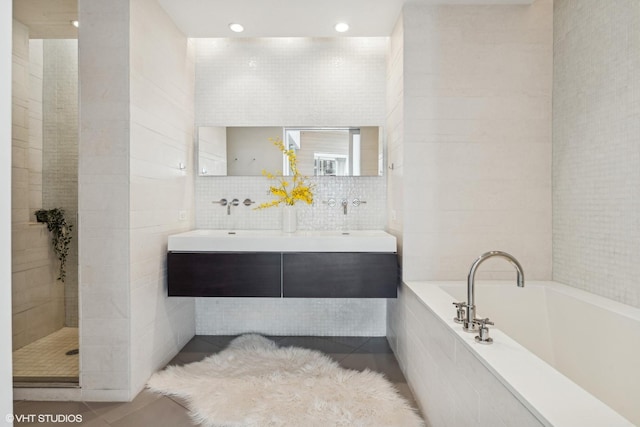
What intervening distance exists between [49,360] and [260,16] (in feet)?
9.00

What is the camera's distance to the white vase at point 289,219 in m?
2.80

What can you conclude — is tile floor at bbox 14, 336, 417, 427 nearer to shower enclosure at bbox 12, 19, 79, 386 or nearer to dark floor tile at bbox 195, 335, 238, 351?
dark floor tile at bbox 195, 335, 238, 351

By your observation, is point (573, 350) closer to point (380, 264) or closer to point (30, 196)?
point (380, 264)

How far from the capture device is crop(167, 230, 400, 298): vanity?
2.38 metres

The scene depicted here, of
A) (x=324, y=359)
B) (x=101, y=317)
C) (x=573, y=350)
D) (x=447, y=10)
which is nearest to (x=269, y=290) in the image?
(x=324, y=359)

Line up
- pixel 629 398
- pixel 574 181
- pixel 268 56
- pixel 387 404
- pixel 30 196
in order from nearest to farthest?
pixel 629 398, pixel 387 404, pixel 574 181, pixel 30 196, pixel 268 56

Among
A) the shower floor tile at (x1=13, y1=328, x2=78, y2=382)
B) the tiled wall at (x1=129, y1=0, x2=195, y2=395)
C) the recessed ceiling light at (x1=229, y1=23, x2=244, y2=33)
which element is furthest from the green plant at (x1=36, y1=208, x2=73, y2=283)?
the recessed ceiling light at (x1=229, y1=23, x2=244, y2=33)

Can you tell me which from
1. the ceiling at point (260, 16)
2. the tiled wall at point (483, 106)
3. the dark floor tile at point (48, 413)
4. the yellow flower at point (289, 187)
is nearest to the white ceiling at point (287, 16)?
the ceiling at point (260, 16)

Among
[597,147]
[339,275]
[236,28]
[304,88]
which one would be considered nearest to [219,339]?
[339,275]

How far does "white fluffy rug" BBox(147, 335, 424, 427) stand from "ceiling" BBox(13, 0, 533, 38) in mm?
2424

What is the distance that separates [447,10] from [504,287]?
71.4 inches

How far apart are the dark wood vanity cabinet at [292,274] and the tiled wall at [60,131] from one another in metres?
1.14

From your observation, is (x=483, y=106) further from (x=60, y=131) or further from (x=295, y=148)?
(x=60, y=131)

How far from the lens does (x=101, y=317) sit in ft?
6.62
